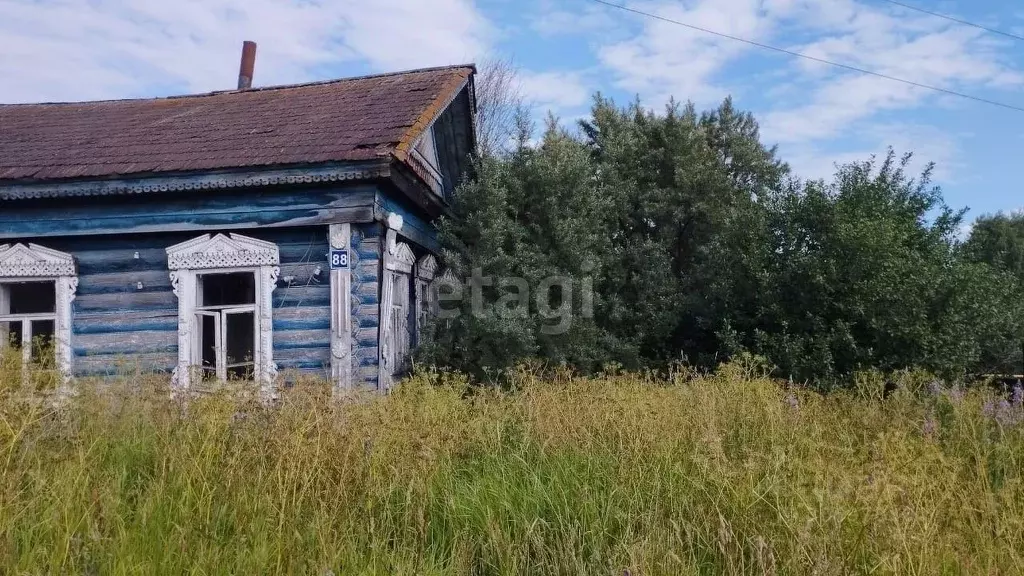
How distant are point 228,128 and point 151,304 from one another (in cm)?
251

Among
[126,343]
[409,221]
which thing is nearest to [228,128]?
[409,221]

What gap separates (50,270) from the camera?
25.2 ft

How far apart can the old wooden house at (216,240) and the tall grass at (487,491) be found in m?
2.77

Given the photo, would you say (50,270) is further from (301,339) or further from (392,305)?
(392,305)

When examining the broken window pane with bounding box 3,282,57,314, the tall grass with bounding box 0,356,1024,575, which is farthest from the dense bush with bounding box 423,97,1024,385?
the broken window pane with bounding box 3,282,57,314

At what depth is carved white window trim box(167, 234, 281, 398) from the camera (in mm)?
7363

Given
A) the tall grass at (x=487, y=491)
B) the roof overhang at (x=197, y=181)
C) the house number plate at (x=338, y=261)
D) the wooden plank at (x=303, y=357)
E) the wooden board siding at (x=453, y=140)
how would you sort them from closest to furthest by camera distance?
the tall grass at (x=487, y=491)
the roof overhang at (x=197, y=181)
the house number plate at (x=338, y=261)
the wooden plank at (x=303, y=357)
the wooden board siding at (x=453, y=140)

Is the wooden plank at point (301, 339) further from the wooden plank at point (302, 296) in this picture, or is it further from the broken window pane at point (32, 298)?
the broken window pane at point (32, 298)

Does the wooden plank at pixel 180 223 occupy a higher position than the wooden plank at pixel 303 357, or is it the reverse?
the wooden plank at pixel 180 223

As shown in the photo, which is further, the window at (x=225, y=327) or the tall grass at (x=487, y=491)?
the window at (x=225, y=327)

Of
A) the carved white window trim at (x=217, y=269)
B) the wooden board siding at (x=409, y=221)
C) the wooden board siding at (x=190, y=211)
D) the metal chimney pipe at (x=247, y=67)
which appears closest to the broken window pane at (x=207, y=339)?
the carved white window trim at (x=217, y=269)

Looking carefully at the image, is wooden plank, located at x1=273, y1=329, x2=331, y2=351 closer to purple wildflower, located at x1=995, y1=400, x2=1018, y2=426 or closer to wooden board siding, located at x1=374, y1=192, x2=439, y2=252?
wooden board siding, located at x1=374, y1=192, x2=439, y2=252

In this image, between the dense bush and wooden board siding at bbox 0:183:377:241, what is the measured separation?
2.27 metres

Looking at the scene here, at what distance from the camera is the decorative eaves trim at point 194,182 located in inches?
280
